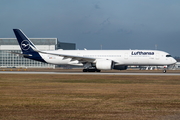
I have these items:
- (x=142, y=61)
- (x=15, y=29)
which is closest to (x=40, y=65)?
(x=15, y=29)

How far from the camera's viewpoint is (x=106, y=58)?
46562 mm

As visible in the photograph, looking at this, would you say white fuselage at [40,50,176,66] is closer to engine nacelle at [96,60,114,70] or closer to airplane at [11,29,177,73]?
airplane at [11,29,177,73]

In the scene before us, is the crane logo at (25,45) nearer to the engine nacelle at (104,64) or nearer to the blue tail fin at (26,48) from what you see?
the blue tail fin at (26,48)

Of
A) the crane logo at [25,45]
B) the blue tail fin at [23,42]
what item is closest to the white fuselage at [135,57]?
the blue tail fin at [23,42]

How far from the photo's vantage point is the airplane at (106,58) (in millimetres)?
44641

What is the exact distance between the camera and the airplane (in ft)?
146

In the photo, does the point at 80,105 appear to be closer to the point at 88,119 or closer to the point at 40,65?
the point at 88,119

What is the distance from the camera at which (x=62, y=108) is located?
12.0 m

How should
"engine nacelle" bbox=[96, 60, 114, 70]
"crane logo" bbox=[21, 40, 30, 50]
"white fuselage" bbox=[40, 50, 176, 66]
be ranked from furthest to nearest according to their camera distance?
"crane logo" bbox=[21, 40, 30, 50]
"white fuselage" bbox=[40, 50, 176, 66]
"engine nacelle" bbox=[96, 60, 114, 70]

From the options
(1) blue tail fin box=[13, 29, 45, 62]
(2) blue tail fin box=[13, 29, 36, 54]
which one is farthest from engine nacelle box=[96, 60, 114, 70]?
(2) blue tail fin box=[13, 29, 36, 54]

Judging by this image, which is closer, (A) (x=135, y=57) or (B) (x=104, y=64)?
(B) (x=104, y=64)

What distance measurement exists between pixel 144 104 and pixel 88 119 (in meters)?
4.34

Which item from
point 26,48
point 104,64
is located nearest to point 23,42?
point 26,48

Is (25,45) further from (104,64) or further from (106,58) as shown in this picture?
(104,64)
